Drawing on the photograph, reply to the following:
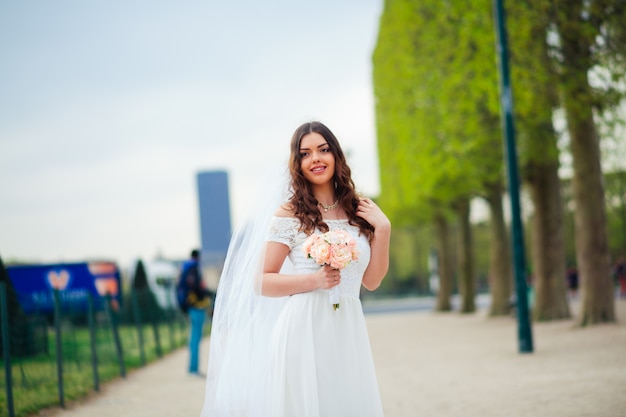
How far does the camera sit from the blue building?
21.9 metres

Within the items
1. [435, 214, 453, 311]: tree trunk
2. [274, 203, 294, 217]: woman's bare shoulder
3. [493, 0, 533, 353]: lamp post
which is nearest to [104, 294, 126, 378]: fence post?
[493, 0, 533, 353]: lamp post

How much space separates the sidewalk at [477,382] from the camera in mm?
7902

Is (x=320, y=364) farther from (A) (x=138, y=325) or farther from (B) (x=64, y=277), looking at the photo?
(B) (x=64, y=277)

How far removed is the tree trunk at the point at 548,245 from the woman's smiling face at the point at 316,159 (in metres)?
16.0

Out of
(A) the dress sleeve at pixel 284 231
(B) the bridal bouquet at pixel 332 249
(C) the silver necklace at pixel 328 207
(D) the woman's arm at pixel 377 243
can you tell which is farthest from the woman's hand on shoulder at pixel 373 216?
(A) the dress sleeve at pixel 284 231

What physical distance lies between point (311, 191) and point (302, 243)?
30cm

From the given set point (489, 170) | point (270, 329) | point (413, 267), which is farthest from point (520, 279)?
point (413, 267)

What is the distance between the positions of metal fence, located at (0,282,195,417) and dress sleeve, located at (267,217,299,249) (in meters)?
5.19

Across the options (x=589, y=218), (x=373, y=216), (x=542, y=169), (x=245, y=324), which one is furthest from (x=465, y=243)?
(x=373, y=216)

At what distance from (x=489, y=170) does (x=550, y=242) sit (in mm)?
2536

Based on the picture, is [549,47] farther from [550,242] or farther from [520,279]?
[550,242]

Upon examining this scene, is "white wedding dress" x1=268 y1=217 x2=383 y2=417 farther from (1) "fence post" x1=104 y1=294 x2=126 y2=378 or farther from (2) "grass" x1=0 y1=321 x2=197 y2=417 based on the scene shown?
(1) "fence post" x1=104 y1=294 x2=126 y2=378

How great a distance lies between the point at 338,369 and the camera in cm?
388

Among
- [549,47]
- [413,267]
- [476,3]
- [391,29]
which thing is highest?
[391,29]
